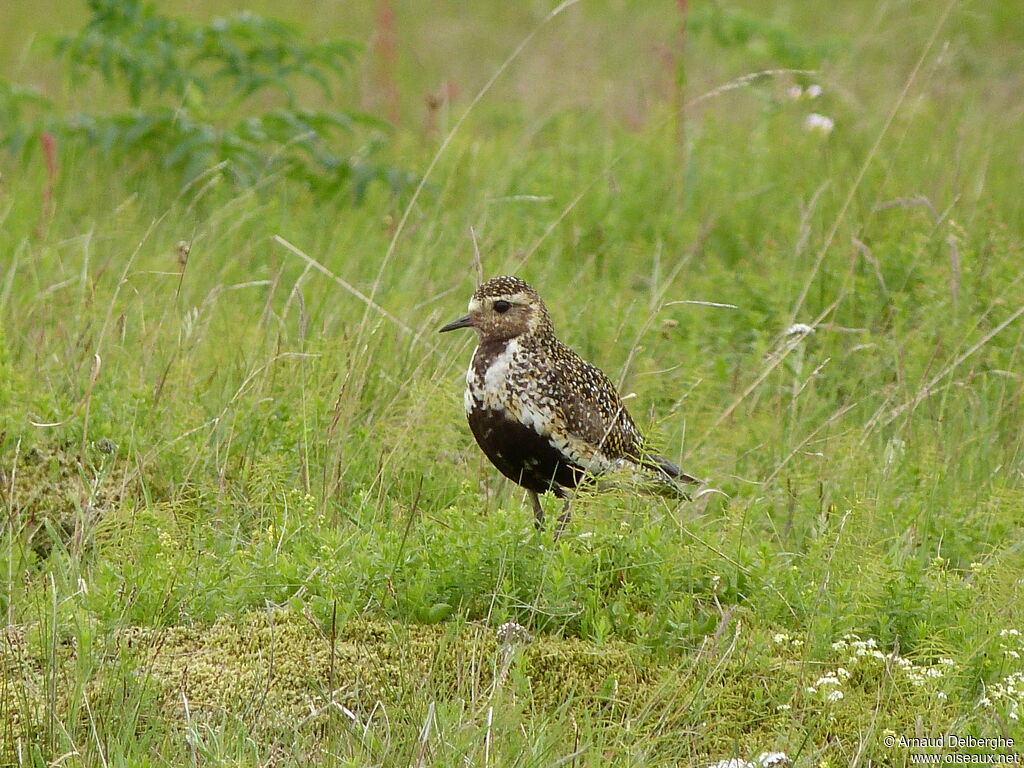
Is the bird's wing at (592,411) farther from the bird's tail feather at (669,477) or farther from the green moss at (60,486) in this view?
the green moss at (60,486)

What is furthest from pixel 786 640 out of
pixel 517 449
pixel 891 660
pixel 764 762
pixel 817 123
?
pixel 817 123

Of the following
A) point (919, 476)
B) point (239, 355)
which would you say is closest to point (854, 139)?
point (919, 476)

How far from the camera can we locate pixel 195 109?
7.05 meters

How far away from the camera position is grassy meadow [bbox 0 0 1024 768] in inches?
135

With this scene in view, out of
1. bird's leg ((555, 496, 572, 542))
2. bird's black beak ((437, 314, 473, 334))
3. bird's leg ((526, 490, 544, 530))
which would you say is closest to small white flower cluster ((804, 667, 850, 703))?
bird's leg ((555, 496, 572, 542))

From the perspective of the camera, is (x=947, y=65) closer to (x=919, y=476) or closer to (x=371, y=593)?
(x=919, y=476)

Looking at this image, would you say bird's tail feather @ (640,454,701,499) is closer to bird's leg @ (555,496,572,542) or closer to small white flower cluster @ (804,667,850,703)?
bird's leg @ (555,496,572,542)

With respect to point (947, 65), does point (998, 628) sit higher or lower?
lower

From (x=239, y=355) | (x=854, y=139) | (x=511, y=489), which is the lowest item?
(x=511, y=489)

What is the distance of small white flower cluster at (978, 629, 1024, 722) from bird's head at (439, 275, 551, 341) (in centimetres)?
186

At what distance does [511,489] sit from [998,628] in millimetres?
1899

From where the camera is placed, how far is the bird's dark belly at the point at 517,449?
436cm

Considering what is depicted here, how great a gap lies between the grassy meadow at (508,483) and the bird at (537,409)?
21cm

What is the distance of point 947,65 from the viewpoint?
374 inches
